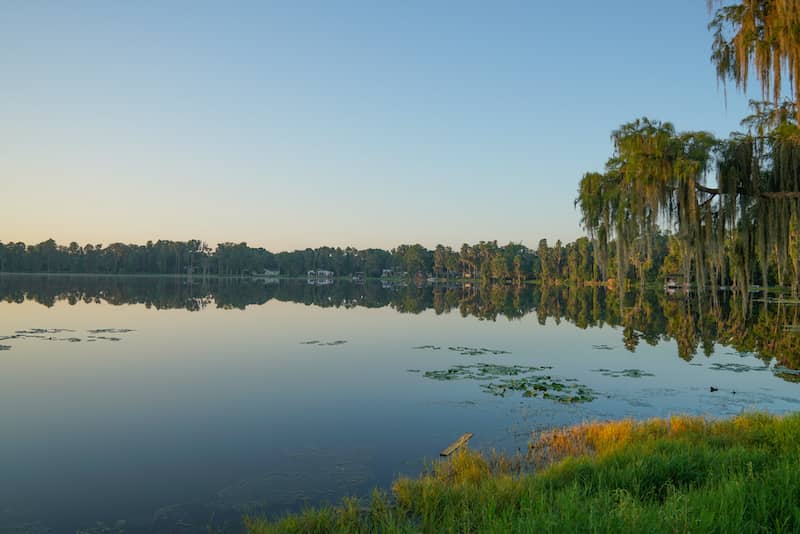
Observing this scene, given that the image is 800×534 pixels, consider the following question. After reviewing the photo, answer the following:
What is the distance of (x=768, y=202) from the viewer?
12.1 metres

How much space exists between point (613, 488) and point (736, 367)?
640 inches

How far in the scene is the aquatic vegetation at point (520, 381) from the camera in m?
15.1

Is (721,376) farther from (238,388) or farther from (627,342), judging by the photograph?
(238,388)

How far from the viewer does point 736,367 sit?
1942cm

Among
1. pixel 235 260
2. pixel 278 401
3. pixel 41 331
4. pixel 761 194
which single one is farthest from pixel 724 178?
pixel 235 260

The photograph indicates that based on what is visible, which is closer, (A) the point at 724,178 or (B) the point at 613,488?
(B) the point at 613,488

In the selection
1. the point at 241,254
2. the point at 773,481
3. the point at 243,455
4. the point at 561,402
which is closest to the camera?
the point at 773,481

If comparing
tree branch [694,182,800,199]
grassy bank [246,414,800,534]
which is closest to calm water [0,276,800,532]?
grassy bank [246,414,800,534]

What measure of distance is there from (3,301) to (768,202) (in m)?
53.4

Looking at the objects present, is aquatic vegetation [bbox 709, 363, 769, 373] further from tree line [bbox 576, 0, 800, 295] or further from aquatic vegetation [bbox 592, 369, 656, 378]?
Answer: tree line [bbox 576, 0, 800, 295]

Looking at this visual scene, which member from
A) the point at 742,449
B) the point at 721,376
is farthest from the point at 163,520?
the point at 721,376

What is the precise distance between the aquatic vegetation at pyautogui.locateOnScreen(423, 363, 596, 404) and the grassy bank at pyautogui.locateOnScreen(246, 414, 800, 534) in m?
4.03

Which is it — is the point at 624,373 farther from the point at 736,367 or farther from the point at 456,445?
the point at 456,445

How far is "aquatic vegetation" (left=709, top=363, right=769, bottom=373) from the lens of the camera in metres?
19.0
